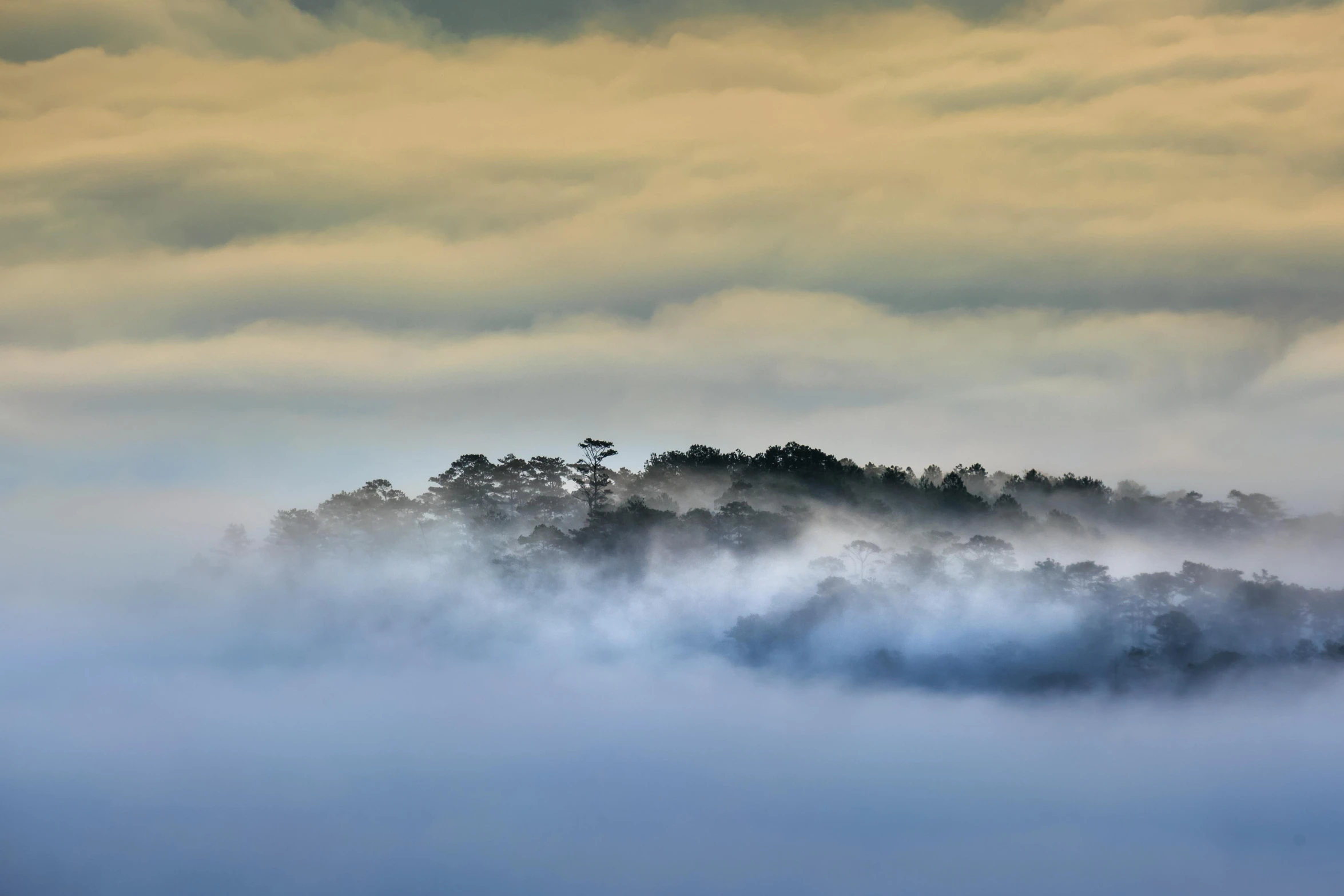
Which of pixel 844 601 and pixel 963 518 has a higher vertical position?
pixel 963 518

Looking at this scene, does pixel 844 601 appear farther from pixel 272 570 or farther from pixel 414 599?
pixel 272 570

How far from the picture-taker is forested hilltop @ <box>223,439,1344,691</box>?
141125mm

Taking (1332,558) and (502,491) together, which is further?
(1332,558)

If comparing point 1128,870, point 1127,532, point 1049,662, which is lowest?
point 1128,870

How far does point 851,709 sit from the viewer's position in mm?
191875

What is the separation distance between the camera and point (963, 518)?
16350 centimetres

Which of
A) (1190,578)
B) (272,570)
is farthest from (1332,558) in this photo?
(272,570)

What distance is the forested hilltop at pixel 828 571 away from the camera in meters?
141

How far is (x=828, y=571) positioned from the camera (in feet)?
467

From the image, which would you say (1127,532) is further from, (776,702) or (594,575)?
(594,575)

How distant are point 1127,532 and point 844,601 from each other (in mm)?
56756

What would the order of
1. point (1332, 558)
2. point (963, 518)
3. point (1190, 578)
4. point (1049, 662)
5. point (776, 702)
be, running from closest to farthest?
point (1190, 578) < point (1049, 662) < point (963, 518) < point (1332, 558) < point (776, 702)

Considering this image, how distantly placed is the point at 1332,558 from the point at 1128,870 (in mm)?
56273

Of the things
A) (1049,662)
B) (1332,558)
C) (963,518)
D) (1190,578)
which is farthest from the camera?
(1332,558)
